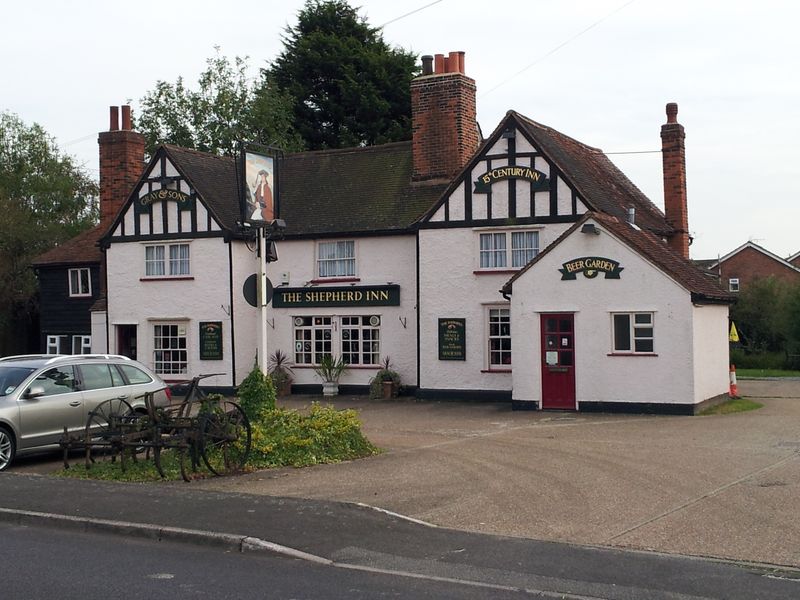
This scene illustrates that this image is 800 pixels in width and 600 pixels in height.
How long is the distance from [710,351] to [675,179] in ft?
26.5

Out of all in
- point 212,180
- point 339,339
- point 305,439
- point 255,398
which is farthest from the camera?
point 212,180

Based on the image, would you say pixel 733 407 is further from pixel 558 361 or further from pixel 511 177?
pixel 511 177

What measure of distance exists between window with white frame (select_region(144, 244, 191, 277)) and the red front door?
38.9 feet

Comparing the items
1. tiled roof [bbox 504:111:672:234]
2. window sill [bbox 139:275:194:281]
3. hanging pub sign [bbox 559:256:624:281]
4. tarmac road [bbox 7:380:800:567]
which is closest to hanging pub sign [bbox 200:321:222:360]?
window sill [bbox 139:275:194:281]

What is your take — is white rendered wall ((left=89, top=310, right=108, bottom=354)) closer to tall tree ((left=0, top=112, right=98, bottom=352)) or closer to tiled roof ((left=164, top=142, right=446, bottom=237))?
tiled roof ((left=164, top=142, right=446, bottom=237))

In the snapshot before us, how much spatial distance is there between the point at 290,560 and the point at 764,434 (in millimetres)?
11490

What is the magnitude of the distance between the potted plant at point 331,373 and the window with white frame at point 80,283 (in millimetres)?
12378

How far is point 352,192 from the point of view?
29.2 metres

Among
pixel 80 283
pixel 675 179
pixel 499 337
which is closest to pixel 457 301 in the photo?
pixel 499 337

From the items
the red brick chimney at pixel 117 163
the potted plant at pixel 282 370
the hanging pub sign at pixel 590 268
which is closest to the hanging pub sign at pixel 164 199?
the red brick chimney at pixel 117 163

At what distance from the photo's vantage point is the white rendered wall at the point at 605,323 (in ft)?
69.2

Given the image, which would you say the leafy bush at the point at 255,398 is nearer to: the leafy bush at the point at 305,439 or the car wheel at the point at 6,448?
the leafy bush at the point at 305,439

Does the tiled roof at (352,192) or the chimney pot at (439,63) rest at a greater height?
the chimney pot at (439,63)

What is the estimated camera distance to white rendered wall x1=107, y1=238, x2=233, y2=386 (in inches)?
1121
